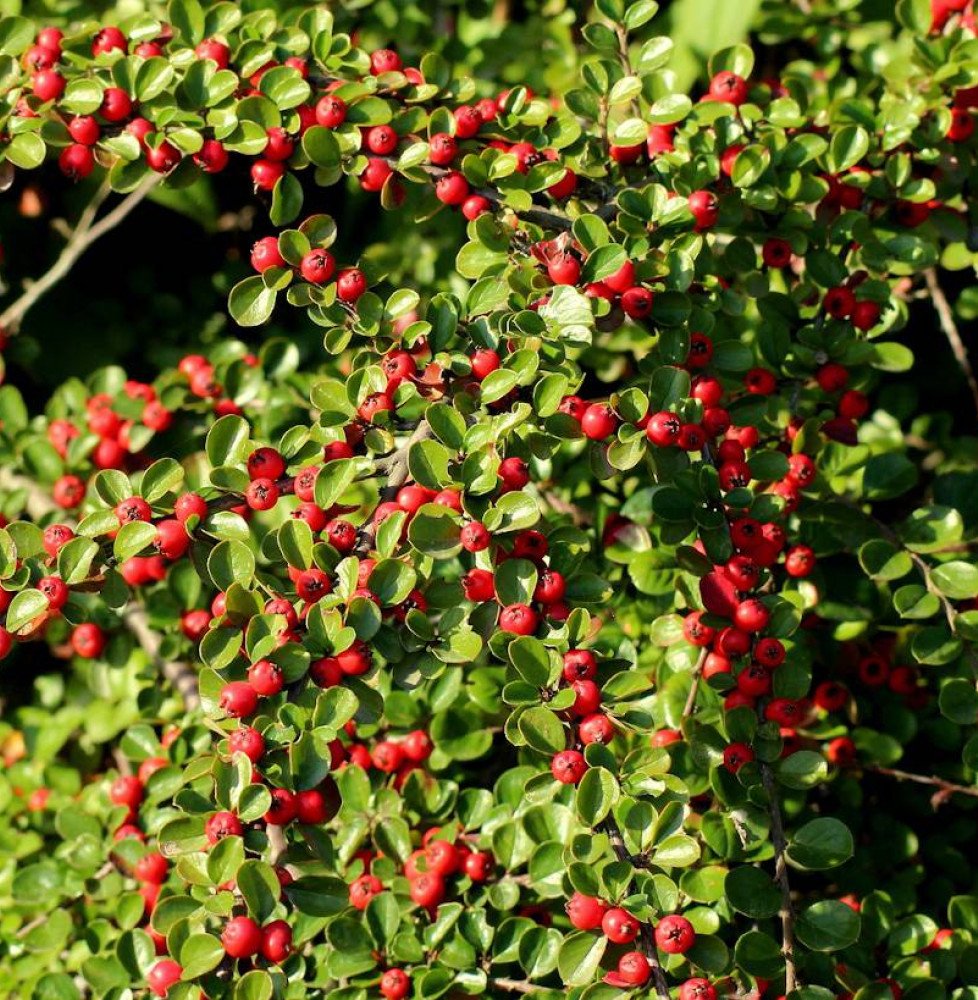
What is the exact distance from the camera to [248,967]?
6.31ft

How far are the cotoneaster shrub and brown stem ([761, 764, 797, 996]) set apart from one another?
0.02 metres

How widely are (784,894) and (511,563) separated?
733mm

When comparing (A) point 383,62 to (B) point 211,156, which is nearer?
(B) point 211,156

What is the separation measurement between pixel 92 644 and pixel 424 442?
1335 mm

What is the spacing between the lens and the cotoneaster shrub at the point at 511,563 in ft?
5.84

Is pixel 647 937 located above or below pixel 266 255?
below

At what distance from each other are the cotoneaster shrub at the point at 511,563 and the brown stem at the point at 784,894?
2 centimetres

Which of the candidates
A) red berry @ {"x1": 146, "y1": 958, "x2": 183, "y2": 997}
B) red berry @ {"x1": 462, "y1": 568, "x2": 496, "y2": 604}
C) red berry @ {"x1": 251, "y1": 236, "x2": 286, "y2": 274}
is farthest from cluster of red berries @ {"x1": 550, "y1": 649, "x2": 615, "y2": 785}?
red berry @ {"x1": 251, "y1": 236, "x2": 286, "y2": 274}

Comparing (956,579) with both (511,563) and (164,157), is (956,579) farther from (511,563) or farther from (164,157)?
(164,157)

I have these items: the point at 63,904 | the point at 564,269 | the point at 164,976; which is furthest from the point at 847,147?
the point at 63,904

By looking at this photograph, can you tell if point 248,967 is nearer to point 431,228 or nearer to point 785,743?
point 785,743

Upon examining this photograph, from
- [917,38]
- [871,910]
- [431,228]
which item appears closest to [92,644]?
[431,228]

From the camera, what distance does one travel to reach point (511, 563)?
178 centimetres

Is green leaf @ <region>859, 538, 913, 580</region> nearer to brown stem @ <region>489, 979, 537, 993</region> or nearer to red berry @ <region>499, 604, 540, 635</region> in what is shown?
red berry @ <region>499, 604, 540, 635</region>
